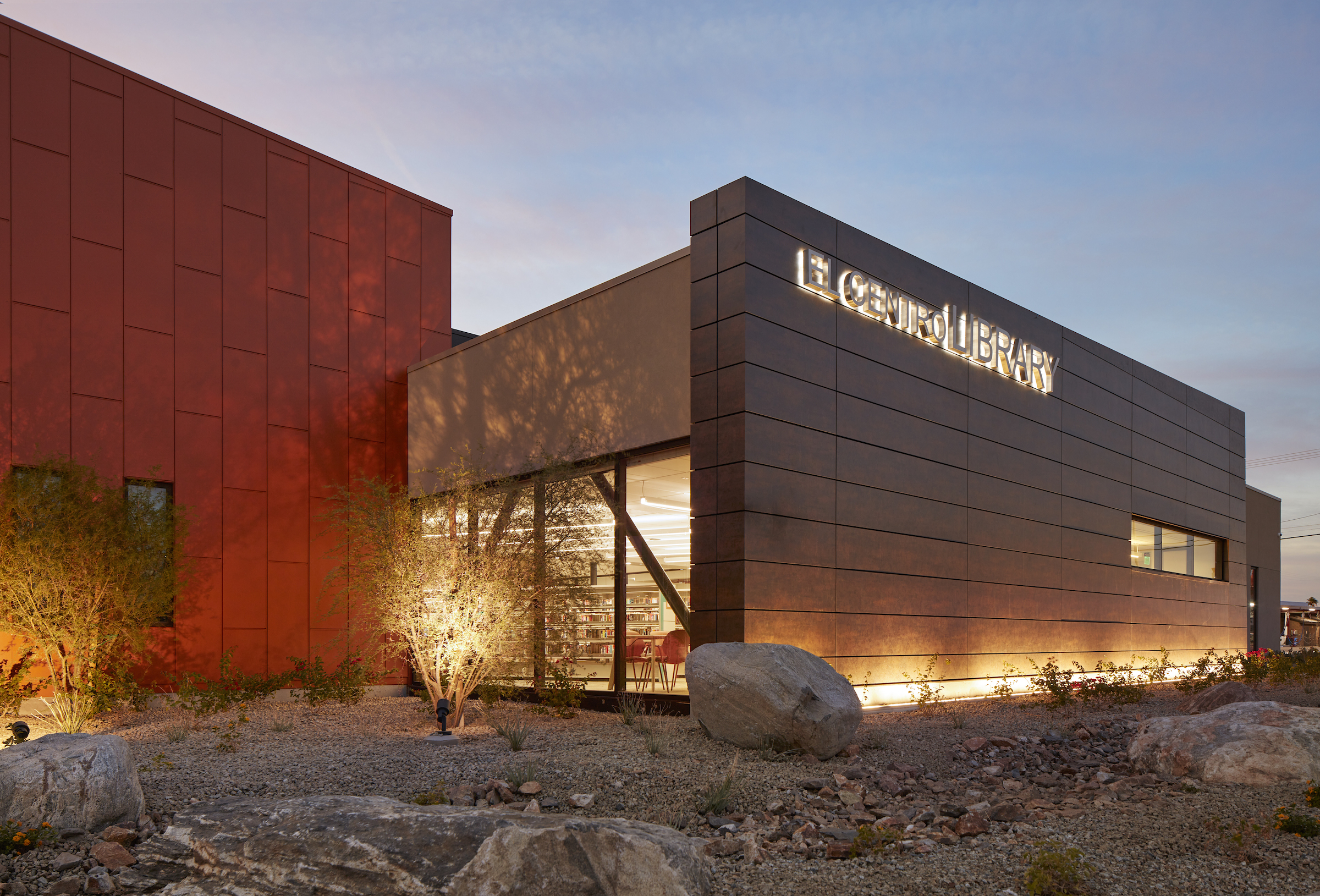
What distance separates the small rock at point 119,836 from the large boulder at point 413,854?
1.09 feet

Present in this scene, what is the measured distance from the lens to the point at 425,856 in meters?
4.04

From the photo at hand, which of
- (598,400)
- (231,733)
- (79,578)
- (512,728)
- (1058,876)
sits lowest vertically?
(231,733)

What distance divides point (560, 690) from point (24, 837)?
219 inches

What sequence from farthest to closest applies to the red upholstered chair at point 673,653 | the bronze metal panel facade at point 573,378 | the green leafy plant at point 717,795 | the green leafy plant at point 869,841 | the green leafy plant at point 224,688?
the green leafy plant at point 224,688, the bronze metal panel facade at point 573,378, the red upholstered chair at point 673,653, the green leafy plant at point 717,795, the green leafy plant at point 869,841

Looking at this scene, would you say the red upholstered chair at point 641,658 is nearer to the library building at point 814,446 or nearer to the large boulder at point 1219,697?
the library building at point 814,446

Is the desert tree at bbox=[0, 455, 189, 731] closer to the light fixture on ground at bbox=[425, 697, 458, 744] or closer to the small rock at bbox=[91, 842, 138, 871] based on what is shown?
the light fixture on ground at bbox=[425, 697, 458, 744]

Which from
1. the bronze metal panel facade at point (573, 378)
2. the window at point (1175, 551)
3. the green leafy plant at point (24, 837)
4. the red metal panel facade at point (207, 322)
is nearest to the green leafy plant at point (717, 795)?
the green leafy plant at point (24, 837)

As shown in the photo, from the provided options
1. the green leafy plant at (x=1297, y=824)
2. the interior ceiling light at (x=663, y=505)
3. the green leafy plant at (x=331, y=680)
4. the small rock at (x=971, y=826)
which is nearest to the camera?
the green leafy plant at (x=1297, y=824)

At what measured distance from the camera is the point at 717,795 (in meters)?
5.62

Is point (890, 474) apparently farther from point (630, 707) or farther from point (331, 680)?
point (331, 680)

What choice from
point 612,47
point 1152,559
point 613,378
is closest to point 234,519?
point 613,378

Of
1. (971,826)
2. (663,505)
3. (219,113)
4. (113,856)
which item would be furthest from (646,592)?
(219,113)

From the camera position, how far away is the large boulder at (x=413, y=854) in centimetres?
381

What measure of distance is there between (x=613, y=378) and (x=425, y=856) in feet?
23.2
